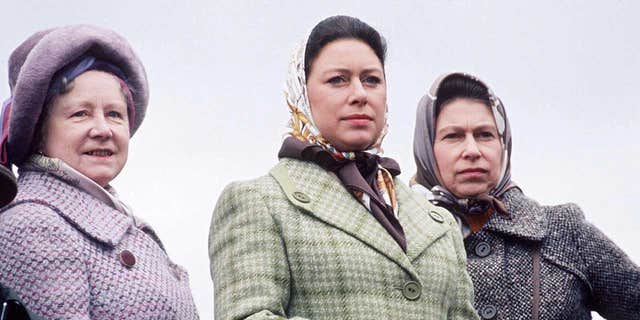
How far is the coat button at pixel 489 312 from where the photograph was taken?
17.9ft

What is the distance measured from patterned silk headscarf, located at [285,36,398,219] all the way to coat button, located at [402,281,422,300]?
373 mm

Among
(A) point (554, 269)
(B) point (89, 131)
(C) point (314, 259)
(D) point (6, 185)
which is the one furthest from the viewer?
(A) point (554, 269)

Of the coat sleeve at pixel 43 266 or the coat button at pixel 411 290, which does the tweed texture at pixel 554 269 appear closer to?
the coat button at pixel 411 290

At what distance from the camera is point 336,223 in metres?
4.59

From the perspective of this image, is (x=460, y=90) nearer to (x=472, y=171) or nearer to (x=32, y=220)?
(x=472, y=171)

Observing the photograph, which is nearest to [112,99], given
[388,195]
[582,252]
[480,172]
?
[388,195]

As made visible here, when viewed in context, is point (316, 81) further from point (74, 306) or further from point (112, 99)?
point (74, 306)

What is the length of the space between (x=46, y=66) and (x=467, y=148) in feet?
6.79

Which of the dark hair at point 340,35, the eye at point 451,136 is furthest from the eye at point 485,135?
the dark hair at point 340,35

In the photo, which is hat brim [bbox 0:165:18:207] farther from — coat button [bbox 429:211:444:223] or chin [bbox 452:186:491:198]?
chin [bbox 452:186:491:198]

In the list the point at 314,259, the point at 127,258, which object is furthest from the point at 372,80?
the point at 127,258

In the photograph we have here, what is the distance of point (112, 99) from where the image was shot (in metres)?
4.93

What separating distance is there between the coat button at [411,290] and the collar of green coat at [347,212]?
0.04 metres

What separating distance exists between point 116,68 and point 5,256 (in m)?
1.06
